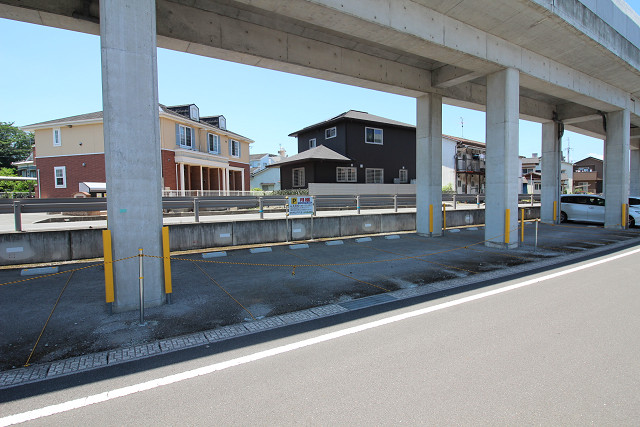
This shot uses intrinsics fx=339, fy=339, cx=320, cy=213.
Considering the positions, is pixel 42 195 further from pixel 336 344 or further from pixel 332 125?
pixel 336 344

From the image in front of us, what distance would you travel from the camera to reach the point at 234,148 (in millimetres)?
35031

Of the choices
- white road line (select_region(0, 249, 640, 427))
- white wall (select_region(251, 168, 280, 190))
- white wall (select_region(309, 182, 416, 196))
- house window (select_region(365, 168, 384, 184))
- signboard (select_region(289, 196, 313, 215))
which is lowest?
white road line (select_region(0, 249, 640, 427))

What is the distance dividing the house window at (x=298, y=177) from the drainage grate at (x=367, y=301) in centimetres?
2446

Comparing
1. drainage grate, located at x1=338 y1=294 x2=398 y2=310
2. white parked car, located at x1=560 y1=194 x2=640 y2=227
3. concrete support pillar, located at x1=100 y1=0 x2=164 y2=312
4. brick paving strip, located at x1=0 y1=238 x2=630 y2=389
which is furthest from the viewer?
white parked car, located at x1=560 y1=194 x2=640 y2=227

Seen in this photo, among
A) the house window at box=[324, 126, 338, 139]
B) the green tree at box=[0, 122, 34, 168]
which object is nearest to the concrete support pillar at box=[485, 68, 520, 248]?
the house window at box=[324, 126, 338, 139]

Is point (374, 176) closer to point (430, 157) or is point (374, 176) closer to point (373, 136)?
point (373, 136)

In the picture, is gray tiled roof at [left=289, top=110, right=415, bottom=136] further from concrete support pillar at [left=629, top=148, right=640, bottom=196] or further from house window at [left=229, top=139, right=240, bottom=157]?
concrete support pillar at [left=629, top=148, right=640, bottom=196]

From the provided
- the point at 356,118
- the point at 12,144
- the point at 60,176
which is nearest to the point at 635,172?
the point at 356,118

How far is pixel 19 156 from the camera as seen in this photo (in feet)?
180

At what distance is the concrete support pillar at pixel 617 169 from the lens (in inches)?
682

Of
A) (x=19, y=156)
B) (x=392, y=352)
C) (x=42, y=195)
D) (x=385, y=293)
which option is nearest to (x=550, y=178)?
(x=385, y=293)

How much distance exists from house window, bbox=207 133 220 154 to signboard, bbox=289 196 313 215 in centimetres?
2186

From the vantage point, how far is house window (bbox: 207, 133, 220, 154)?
31016mm

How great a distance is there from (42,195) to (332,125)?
2462 cm
